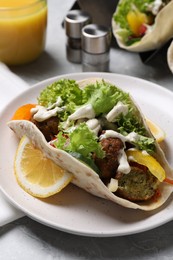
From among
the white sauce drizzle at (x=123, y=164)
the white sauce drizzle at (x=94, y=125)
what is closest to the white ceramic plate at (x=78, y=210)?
the white sauce drizzle at (x=123, y=164)

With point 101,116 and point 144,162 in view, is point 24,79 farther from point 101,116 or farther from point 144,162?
point 144,162

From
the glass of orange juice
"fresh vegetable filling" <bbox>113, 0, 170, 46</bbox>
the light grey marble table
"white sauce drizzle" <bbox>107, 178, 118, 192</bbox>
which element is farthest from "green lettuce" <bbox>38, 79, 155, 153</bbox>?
"fresh vegetable filling" <bbox>113, 0, 170, 46</bbox>

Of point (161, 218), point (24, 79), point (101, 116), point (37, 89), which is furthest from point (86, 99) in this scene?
point (24, 79)

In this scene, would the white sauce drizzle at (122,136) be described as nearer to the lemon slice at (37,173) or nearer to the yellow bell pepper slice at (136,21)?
the lemon slice at (37,173)

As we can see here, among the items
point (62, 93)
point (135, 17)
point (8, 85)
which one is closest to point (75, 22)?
point (135, 17)

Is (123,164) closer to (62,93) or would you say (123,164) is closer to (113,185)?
(113,185)
